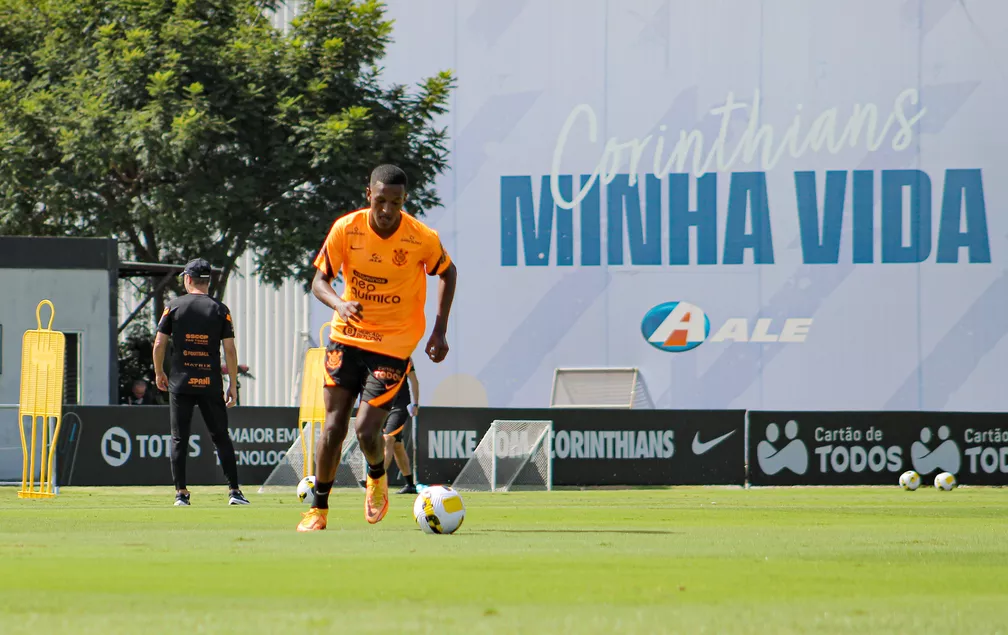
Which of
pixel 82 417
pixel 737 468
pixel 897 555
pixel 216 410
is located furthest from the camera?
pixel 737 468

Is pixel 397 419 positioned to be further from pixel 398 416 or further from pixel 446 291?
pixel 446 291

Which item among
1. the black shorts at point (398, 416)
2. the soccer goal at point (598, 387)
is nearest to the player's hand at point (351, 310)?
the black shorts at point (398, 416)

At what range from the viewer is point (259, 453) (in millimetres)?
20828

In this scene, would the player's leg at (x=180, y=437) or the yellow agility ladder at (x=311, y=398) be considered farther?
the yellow agility ladder at (x=311, y=398)

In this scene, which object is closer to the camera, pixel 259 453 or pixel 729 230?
pixel 259 453

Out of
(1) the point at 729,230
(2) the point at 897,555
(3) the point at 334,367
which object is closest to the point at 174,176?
(1) the point at 729,230

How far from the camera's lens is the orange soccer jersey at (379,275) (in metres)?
9.18

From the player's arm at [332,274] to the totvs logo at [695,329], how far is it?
25.6m

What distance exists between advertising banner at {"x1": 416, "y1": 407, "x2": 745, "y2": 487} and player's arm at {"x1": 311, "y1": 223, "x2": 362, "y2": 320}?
11396 millimetres

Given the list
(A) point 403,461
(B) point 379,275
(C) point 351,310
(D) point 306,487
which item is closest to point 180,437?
(D) point 306,487

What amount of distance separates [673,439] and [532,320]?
550 inches

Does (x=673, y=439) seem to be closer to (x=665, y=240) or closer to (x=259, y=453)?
(x=259, y=453)

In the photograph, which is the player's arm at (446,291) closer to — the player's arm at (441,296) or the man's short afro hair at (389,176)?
the player's arm at (441,296)

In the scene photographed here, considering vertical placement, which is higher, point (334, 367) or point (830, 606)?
point (334, 367)
